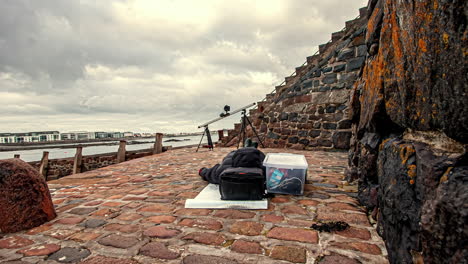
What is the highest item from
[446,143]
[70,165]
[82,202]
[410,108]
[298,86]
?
[298,86]

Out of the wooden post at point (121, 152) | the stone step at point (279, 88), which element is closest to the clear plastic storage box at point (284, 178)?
Answer: the stone step at point (279, 88)

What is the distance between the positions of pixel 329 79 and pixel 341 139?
1.70 metres

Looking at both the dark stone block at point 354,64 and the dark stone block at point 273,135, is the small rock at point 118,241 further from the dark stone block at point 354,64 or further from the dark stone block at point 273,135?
the dark stone block at point 273,135

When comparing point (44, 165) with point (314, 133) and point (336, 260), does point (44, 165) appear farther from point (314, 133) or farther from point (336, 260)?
point (336, 260)

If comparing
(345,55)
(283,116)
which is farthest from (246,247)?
(283,116)

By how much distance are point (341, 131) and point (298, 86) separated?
200 cm

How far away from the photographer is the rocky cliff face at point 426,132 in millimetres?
651

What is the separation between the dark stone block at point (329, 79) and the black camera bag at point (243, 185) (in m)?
5.17

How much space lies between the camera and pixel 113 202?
2.46 m

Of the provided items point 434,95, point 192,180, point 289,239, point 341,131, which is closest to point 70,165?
point 192,180

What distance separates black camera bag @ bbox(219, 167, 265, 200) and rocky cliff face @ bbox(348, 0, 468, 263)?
3.73ft

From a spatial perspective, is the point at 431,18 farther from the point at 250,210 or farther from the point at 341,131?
the point at 341,131

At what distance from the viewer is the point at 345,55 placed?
617 centimetres

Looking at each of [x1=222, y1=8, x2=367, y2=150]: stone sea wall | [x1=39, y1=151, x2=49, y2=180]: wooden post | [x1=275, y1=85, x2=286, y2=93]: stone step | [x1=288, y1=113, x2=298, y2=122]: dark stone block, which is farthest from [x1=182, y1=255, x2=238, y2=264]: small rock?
[x1=39, y1=151, x2=49, y2=180]: wooden post
